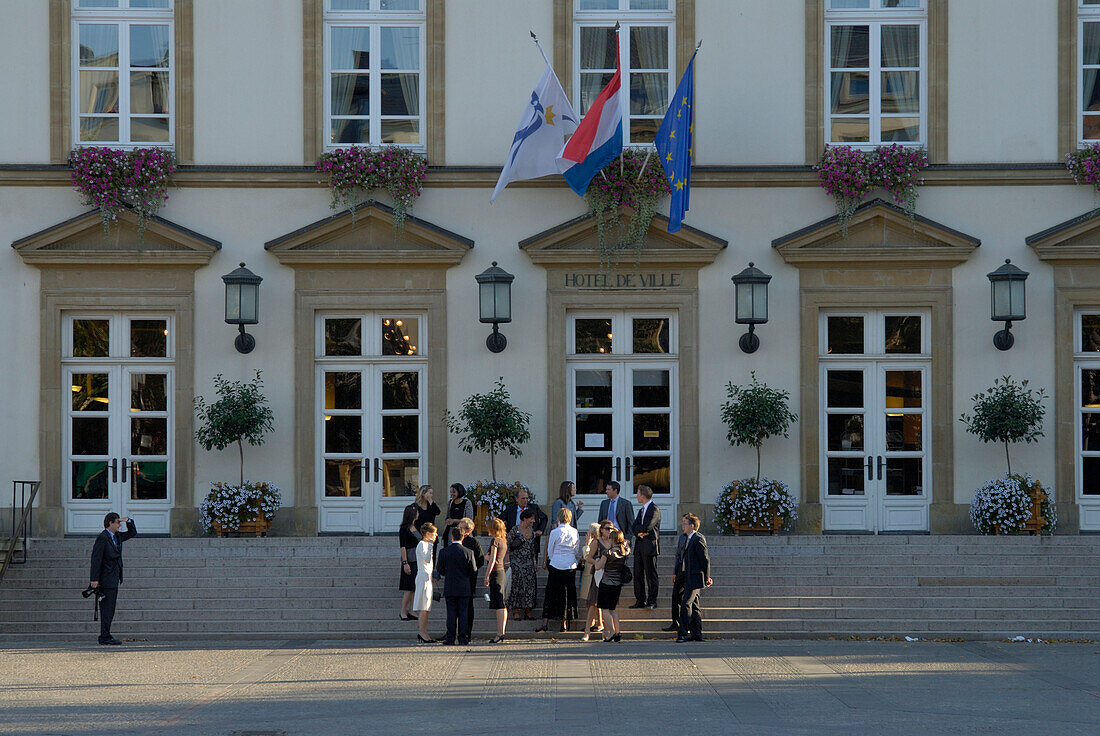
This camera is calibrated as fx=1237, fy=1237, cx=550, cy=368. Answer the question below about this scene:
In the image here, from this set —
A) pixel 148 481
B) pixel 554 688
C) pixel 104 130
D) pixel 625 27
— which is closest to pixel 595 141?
pixel 625 27

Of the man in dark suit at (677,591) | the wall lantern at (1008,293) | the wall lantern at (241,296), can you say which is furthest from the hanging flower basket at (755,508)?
the wall lantern at (241,296)

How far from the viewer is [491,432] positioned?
1630 cm

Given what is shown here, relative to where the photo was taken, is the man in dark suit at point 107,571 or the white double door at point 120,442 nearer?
the man in dark suit at point 107,571

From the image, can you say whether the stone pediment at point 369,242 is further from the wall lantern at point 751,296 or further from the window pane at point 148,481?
the wall lantern at point 751,296

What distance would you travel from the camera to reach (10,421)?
55.5 ft

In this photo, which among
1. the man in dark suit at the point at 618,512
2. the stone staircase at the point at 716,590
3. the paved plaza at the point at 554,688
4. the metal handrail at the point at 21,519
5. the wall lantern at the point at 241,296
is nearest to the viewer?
the paved plaza at the point at 554,688

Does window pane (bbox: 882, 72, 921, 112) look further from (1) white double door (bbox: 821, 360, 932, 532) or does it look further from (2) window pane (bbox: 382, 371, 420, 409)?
(2) window pane (bbox: 382, 371, 420, 409)

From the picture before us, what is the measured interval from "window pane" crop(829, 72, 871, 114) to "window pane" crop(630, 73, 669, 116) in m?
2.35

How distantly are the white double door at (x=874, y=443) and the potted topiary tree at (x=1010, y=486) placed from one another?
86 cm

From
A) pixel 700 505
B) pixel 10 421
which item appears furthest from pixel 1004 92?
pixel 10 421

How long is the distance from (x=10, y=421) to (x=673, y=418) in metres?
9.11

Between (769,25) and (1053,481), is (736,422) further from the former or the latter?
(769,25)

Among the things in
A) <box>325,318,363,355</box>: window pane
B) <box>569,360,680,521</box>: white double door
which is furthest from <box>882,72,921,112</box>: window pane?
<box>325,318,363,355</box>: window pane

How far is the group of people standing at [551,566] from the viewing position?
12.9m
